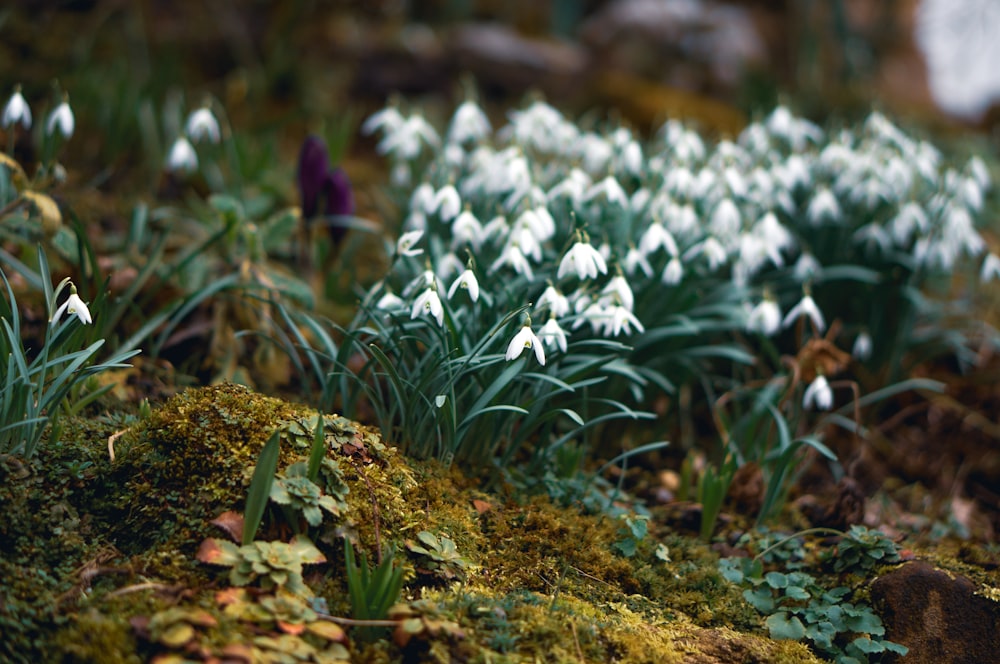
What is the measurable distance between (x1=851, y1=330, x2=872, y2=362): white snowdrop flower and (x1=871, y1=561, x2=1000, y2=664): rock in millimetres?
1130

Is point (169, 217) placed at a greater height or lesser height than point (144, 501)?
greater

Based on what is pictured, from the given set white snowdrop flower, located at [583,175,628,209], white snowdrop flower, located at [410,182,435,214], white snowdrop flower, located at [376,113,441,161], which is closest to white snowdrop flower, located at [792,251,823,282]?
white snowdrop flower, located at [583,175,628,209]

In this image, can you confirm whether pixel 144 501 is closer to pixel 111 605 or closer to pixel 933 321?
pixel 111 605

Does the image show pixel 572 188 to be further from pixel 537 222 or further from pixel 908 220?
pixel 908 220

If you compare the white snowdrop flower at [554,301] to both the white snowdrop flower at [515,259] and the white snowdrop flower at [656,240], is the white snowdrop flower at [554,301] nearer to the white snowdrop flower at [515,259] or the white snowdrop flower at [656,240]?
the white snowdrop flower at [515,259]

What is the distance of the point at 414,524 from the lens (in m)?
1.99

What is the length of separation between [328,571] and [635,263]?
141cm

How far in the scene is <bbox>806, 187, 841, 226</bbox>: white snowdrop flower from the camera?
313cm

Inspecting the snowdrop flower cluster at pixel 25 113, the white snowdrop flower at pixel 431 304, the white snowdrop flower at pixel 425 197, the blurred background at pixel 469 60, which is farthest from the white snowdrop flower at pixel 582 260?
the blurred background at pixel 469 60

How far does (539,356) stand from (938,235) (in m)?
1.96

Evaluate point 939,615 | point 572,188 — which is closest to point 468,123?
point 572,188

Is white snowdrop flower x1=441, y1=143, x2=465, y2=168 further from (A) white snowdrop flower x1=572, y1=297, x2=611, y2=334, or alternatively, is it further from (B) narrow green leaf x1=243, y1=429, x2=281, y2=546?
(B) narrow green leaf x1=243, y1=429, x2=281, y2=546

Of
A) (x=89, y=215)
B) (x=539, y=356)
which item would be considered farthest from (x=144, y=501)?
(x=89, y=215)

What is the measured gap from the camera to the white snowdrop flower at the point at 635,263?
2.61 metres
